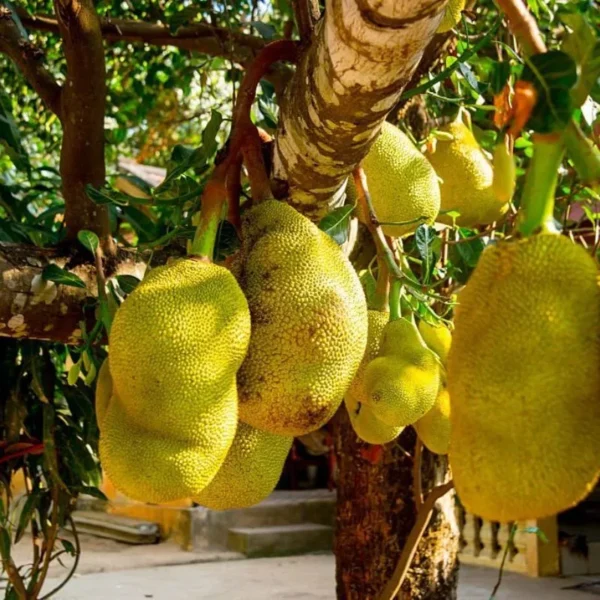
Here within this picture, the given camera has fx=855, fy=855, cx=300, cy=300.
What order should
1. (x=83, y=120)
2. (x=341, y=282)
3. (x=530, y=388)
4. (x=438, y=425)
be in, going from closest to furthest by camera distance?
1. (x=530, y=388)
2. (x=341, y=282)
3. (x=438, y=425)
4. (x=83, y=120)

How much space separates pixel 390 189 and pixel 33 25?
1339mm

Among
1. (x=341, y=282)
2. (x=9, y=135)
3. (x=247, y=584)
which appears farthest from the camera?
(x=247, y=584)

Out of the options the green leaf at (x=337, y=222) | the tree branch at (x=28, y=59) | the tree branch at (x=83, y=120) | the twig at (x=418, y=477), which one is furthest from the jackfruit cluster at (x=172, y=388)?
the twig at (x=418, y=477)

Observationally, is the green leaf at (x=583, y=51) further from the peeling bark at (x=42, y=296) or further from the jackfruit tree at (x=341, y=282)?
the peeling bark at (x=42, y=296)

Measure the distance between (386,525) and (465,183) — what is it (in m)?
0.70

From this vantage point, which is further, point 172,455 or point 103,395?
point 103,395

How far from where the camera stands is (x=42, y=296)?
1081 mm

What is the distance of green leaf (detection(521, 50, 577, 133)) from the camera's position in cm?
47

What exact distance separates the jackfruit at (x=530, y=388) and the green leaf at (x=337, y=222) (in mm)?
358

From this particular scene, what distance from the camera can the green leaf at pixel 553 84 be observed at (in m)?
0.47

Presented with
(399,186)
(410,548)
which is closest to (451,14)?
Result: (399,186)

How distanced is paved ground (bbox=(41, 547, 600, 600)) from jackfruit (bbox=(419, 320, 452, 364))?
3.76 meters

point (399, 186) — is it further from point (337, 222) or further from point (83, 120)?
point (83, 120)

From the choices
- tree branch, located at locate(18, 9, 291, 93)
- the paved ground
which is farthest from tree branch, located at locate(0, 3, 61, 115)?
the paved ground
